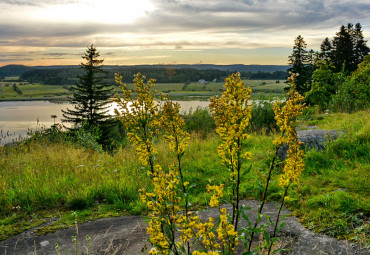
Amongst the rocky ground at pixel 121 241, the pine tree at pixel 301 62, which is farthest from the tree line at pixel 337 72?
the rocky ground at pixel 121 241

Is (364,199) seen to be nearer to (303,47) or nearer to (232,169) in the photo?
(232,169)

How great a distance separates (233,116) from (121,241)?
113 inches

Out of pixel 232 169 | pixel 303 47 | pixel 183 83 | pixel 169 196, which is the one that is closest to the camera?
pixel 169 196

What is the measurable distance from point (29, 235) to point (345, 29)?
51.3m

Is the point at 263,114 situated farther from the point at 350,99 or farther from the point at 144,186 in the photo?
the point at 144,186

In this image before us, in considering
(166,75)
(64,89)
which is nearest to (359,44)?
(166,75)

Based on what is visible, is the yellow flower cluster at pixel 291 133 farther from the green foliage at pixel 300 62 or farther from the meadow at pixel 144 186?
the green foliage at pixel 300 62

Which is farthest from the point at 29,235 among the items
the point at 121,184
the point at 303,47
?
the point at 303,47

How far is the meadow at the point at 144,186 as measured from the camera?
4750 mm

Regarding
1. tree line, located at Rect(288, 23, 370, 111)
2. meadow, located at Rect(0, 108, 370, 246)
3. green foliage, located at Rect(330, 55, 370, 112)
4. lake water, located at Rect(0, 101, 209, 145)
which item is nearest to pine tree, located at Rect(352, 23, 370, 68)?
tree line, located at Rect(288, 23, 370, 111)

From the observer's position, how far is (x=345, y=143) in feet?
24.1

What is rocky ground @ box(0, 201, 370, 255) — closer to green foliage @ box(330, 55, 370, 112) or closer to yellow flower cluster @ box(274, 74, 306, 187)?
yellow flower cluster @ box(274, 74, 306, 187)

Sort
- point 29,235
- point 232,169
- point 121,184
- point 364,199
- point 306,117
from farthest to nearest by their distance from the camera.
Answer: point 306,117 < point 121,184 < point 364,199 < point 29,235 < point 232,169

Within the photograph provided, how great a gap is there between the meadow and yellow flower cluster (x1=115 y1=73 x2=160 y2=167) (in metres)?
2.48
